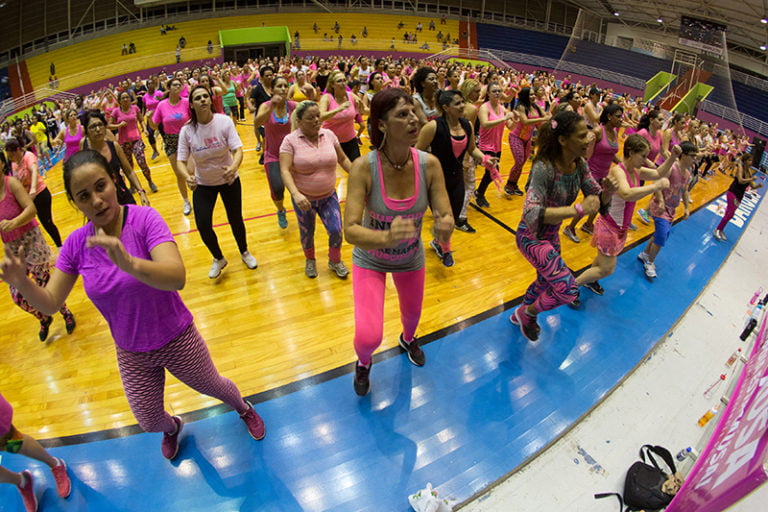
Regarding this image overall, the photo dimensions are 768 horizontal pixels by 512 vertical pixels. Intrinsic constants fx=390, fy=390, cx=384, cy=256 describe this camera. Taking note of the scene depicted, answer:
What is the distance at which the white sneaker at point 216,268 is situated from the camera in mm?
4098

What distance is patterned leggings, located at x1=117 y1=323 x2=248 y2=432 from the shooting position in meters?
1.87

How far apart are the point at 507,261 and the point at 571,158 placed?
209 cm

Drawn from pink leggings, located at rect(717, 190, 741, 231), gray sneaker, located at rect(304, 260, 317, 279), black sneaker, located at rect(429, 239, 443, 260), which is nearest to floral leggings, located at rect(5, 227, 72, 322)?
gray sneaker, located at rect(304, 260, 317, 279)

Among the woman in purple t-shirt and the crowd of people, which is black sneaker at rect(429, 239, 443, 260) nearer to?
the crowd of people

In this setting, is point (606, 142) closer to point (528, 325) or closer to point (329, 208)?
point (528, 325)

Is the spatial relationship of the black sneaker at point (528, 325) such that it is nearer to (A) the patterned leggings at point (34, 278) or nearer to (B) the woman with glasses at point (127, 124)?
(A) the patterned leggings at point (34, 278)

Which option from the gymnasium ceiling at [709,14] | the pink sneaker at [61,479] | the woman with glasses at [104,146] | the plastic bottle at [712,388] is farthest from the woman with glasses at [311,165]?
the gymnasium ceiling at [709,14]

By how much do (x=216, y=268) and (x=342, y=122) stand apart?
2.22m

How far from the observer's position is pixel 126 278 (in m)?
1.61

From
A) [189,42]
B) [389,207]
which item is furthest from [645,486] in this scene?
[189,42]

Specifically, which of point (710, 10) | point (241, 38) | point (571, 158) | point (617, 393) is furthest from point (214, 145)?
point (710, 10)

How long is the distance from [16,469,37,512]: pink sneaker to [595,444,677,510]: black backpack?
10.6 feet

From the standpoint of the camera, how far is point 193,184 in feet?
11.0

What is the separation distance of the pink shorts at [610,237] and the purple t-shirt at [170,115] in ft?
16.9
